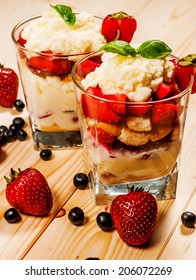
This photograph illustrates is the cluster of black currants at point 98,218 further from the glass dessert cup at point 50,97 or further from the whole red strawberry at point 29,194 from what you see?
the glass dessert cup at point 50,97

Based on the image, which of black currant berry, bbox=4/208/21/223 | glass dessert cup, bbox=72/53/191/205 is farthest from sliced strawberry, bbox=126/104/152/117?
black currant berry, bbox=4/208/21/223

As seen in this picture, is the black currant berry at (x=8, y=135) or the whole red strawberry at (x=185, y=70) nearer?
the whole red strawberry at (x=185, y=70)

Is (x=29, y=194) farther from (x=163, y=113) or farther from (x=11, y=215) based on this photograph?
(x=163, y=113)

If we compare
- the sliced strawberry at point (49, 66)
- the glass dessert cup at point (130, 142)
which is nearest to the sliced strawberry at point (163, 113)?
the glass dessert cup at point (130, 142)

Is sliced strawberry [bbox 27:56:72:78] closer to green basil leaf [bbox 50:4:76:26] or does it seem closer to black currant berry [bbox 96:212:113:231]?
green basil leaf [bbox 50:4:76:26]

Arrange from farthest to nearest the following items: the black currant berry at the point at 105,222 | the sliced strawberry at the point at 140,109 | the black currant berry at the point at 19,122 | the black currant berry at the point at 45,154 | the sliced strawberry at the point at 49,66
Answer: the black currant berry at the point at 19,122
the black currant berry at the point at 45,154
the sliced strawberry at the point at 49,66
the black currant berry at the point at 105,222
the sliced strawberry at the point at 140,109

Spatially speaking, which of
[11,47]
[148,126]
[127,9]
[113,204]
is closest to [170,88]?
[148,126]

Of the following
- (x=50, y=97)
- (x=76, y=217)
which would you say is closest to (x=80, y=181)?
(x=76, y=217)
